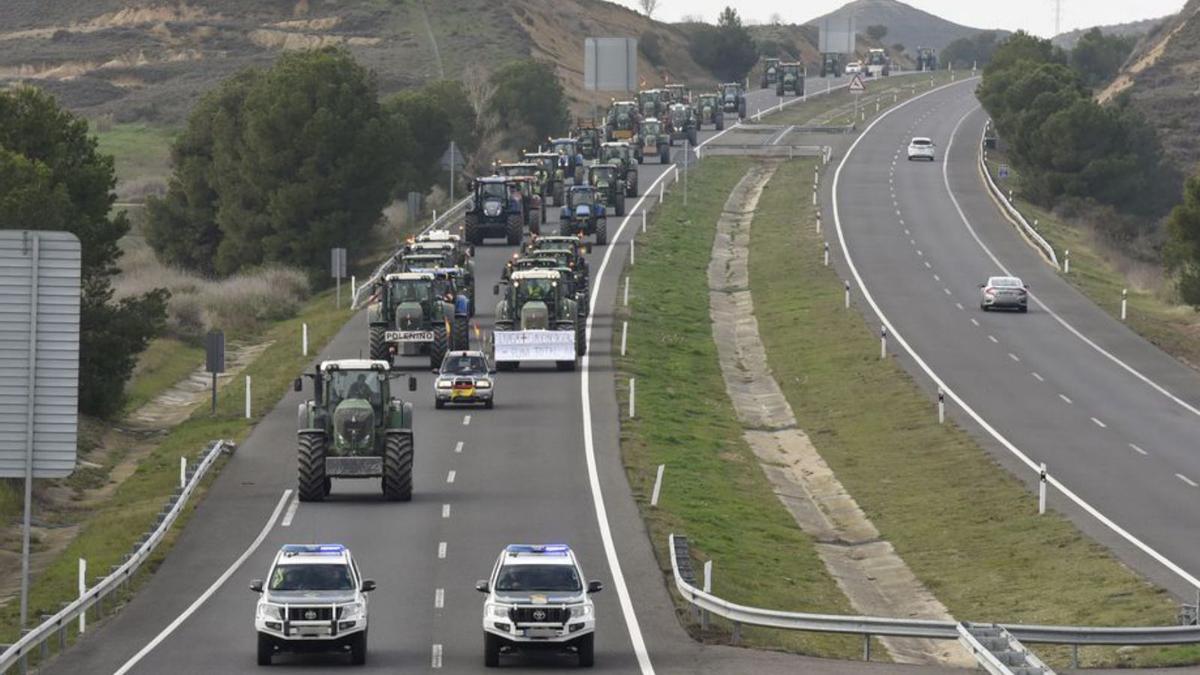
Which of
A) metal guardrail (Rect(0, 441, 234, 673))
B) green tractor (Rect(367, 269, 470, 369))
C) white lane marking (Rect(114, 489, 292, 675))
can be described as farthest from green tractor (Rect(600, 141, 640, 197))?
white lane marking (Rect(114, 489, 292, 675))

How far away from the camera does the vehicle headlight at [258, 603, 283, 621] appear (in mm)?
30172

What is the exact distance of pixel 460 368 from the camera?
197 ft

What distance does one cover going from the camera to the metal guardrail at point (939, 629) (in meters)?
30.0

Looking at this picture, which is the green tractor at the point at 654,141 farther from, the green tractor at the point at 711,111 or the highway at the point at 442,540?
the highway at the point at 442,540

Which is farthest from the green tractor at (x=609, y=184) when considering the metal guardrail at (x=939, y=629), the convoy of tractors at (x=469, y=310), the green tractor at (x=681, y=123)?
the metal guardrail at (x=939, y=629)

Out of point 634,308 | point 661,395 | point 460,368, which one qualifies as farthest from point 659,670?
point 634,308

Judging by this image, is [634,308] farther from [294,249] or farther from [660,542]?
[660,542]

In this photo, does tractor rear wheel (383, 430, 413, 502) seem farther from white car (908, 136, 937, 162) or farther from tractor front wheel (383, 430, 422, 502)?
white car (908, 136, 937, 162)

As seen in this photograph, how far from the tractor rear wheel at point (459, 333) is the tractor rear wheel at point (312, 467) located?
20551 mm

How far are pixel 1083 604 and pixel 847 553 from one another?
899cm

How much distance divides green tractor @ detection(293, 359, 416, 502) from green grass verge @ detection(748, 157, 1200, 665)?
34.1ft

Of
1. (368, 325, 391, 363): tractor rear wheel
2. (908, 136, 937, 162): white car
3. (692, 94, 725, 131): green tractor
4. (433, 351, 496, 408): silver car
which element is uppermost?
(692, 94, 725, 131): green tractor

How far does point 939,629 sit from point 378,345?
119 ft

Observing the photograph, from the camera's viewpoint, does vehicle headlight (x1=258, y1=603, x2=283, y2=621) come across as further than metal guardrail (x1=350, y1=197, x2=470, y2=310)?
No
